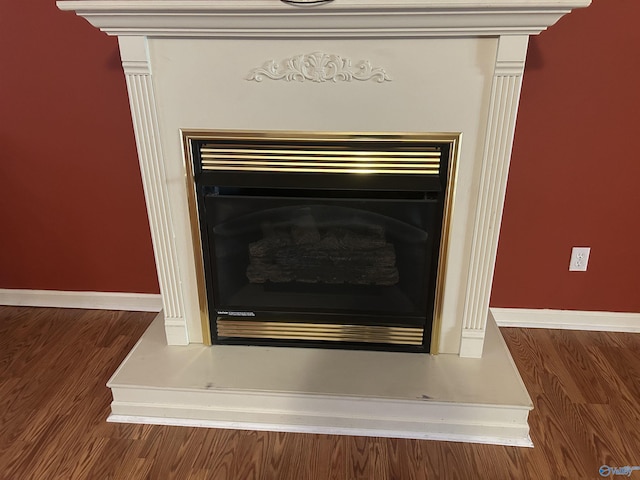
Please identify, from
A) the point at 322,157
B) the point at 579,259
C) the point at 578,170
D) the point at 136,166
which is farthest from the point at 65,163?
the point at 579,259

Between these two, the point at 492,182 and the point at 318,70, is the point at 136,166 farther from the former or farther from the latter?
the point at 492,182

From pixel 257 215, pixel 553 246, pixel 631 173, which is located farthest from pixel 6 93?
pixel 631 173

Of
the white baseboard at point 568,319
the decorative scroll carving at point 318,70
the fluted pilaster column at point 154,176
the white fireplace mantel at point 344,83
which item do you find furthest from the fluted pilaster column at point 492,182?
the fluted pilaster column at point 154,176

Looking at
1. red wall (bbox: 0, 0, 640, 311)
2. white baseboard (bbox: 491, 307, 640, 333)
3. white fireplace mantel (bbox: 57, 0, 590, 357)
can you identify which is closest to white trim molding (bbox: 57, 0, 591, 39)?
white fireplace mantel (bbox: 57, 0, 590, 357)

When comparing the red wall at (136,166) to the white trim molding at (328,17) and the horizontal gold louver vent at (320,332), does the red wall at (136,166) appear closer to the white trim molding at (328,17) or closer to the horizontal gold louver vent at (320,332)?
the white trim molding at (328,17)

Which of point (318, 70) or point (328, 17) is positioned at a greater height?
point (328, 17)

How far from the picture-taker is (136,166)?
2123mm

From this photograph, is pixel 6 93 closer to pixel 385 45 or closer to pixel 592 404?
pixel 385 45

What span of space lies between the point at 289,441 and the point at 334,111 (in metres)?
1.09

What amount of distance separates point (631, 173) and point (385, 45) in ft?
3.86

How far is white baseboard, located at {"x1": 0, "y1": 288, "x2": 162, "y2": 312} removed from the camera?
2393 millimetres

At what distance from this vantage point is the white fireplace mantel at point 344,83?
4.67ft

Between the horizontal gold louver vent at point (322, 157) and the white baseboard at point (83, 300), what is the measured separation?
3.24ft

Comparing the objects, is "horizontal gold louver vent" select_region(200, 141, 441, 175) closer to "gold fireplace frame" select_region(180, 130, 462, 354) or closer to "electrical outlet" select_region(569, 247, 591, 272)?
"gold fireplace frame" select_region(180, 130, 462, 354)
